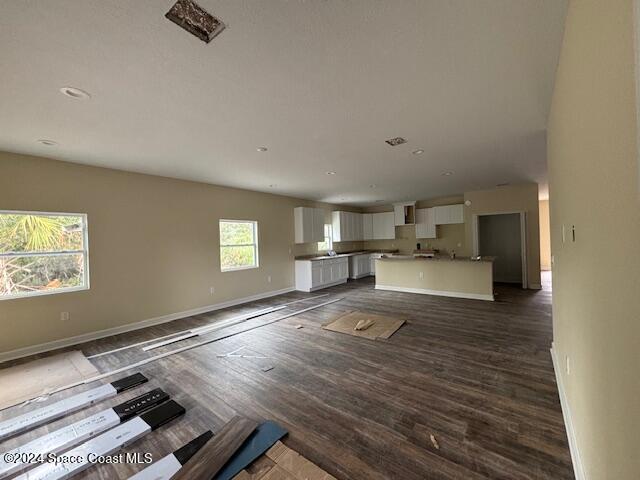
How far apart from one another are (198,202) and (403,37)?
478 centimetres

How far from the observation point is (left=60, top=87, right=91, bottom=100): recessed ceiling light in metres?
2.02

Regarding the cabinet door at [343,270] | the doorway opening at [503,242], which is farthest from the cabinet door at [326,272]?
the doorway opening at [503,242]

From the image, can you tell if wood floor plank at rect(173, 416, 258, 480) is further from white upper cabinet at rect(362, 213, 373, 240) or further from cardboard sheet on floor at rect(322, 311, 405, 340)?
white upper cabinet at rect(362, 213, 373, 240)

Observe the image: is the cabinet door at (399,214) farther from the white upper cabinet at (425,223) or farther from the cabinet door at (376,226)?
the cabinet door at (376,226)

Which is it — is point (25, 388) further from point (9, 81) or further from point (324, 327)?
point (324, 327)

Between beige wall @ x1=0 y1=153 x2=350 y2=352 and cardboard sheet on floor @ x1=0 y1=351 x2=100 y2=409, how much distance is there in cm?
53

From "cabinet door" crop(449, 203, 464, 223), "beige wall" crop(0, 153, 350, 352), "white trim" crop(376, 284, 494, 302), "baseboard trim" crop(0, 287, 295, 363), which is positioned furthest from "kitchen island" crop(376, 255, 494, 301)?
"baseboard trim" crop(0, 287, 295, 363)

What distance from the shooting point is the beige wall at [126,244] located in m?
3.49

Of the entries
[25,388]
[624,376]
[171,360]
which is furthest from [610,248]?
[25,388]

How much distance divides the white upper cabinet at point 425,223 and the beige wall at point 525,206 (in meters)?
1.58

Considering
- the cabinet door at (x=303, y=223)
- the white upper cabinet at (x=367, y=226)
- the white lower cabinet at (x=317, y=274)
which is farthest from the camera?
the white upper cabinet at (x=367, y=226)

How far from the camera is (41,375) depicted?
9.75ft

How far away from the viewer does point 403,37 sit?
1588 mm

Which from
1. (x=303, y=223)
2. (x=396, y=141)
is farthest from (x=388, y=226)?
(x=396, y=141)
